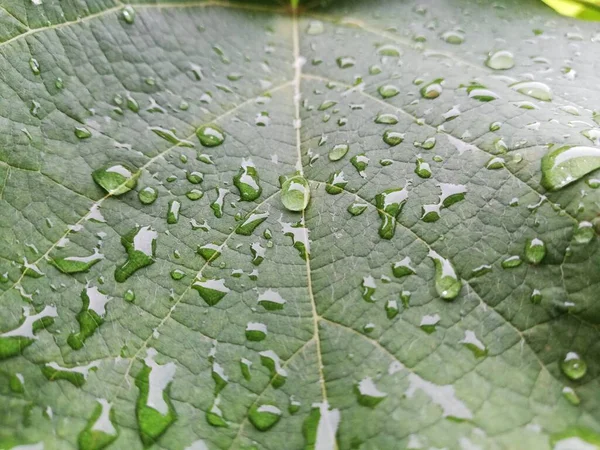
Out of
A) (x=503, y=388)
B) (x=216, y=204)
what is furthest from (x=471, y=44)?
(x=503, y=388)

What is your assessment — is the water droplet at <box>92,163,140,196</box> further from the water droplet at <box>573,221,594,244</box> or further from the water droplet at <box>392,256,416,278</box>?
the water droplet at <box>573,221,594,244</box>

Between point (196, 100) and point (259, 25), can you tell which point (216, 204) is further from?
point (259, 25)

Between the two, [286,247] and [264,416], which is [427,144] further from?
[264,416]

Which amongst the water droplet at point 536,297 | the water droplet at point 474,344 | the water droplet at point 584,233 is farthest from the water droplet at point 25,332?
the water droplet at point 584,233

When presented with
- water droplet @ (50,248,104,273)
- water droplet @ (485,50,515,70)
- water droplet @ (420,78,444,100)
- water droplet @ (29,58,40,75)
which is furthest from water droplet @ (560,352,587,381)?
water droplet @ (29,58,40,75)

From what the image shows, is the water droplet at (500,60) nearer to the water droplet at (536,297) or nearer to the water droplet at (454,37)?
the water droplet at (454,37)
